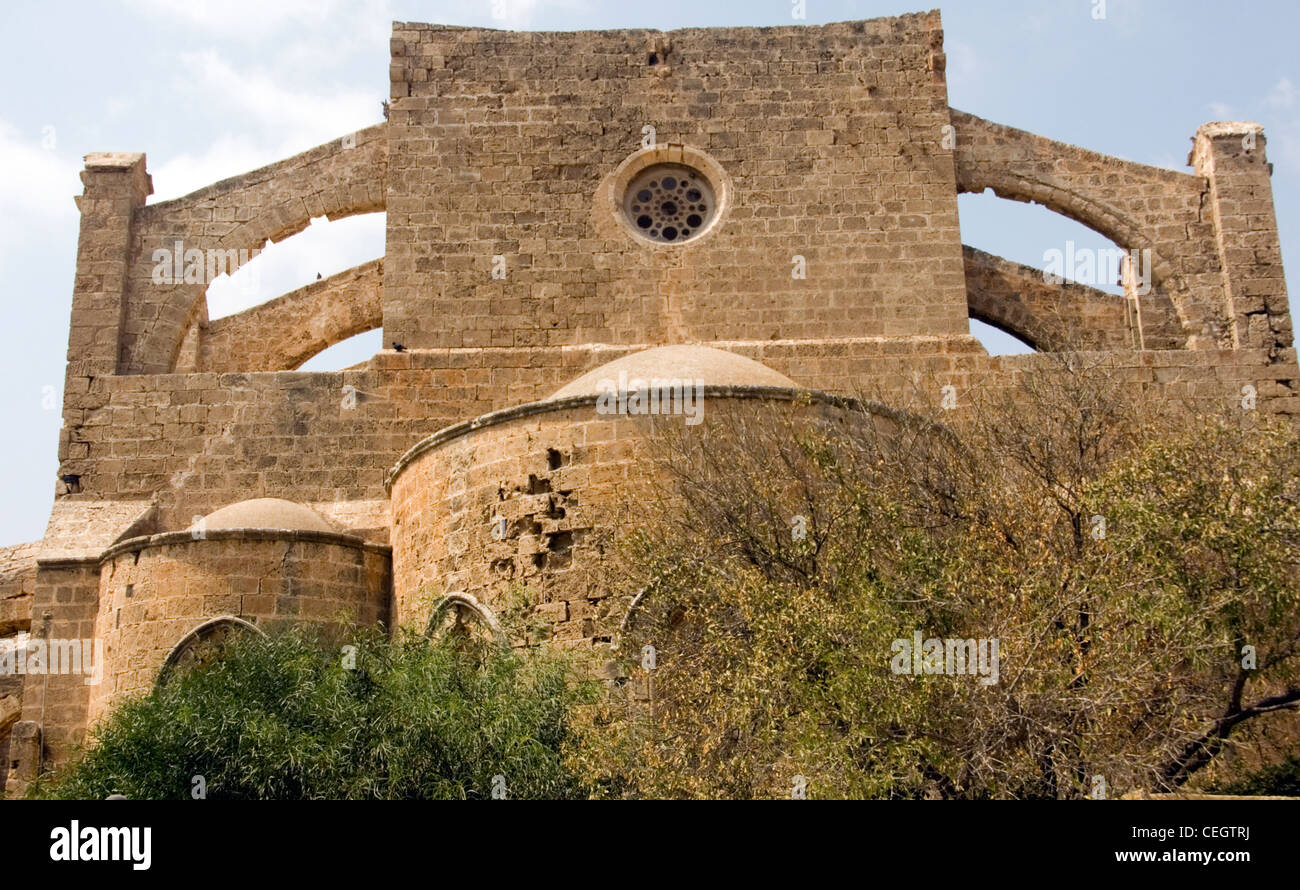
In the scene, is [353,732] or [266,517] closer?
[353,732]

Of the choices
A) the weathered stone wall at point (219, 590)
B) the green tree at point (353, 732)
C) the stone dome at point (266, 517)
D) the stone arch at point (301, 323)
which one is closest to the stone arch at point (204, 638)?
the weathered stone wall at point (219, 590)

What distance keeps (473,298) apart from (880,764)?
8.31 m

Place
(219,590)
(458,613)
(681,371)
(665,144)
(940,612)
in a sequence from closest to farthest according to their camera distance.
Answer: (940,612), (458,613), (681,371), (219,590), (665,144)

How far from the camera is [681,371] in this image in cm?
1221

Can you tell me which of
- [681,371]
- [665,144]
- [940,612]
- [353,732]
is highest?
[665,144]

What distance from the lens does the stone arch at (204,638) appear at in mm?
12156

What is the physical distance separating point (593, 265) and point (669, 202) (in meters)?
1.13

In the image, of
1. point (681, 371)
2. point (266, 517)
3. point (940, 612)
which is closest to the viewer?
point (940, 612)

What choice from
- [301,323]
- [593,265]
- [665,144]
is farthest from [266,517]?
[665,144]

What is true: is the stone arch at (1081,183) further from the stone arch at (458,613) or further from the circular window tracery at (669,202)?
the stone arch at (458,613)

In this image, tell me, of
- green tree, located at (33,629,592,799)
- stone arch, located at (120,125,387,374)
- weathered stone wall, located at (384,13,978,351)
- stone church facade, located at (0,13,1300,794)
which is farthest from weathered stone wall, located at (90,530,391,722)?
stone arch, located at (120,125,387,374)

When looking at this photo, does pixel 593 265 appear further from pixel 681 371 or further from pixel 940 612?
pixel 940 612
